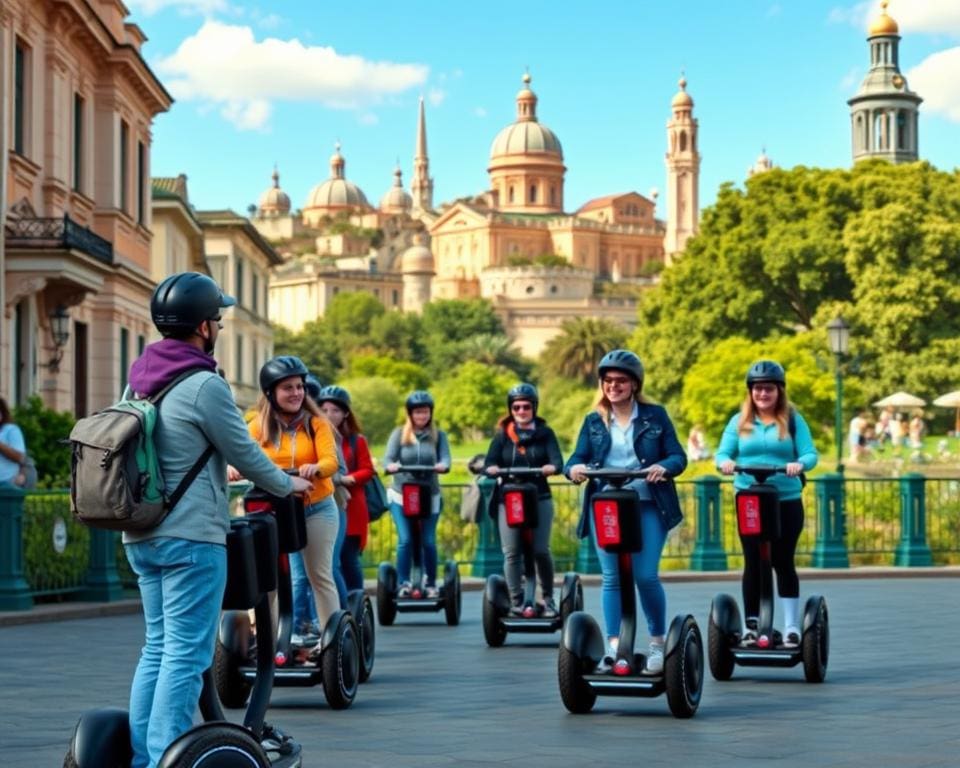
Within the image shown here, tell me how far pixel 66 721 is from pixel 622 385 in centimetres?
316

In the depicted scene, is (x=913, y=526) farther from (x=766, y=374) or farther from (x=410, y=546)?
(x=766, y=374)

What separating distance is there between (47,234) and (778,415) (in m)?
16.9

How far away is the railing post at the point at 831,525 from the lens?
23156 millimetres

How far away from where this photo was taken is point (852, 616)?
16328mm

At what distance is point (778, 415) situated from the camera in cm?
1083

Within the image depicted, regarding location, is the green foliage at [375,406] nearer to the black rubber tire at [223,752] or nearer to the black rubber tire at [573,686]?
the black rubber tire at [573,686]

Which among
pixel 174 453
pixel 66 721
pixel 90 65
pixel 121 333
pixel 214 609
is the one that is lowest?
pixel 66 721

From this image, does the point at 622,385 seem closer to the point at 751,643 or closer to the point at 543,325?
the point at 751,643

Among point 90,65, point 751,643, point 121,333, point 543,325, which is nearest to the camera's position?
point 751,643

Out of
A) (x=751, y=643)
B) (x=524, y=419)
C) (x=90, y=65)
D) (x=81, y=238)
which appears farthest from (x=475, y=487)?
(x=90, y=65)

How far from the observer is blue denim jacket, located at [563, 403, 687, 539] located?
9.45m

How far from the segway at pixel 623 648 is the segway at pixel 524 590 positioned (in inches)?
131

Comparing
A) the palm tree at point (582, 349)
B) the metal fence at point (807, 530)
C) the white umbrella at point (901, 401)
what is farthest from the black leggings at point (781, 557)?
the palm tree at point (582, 349)

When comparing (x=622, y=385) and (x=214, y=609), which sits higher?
(x=622, y=385)
